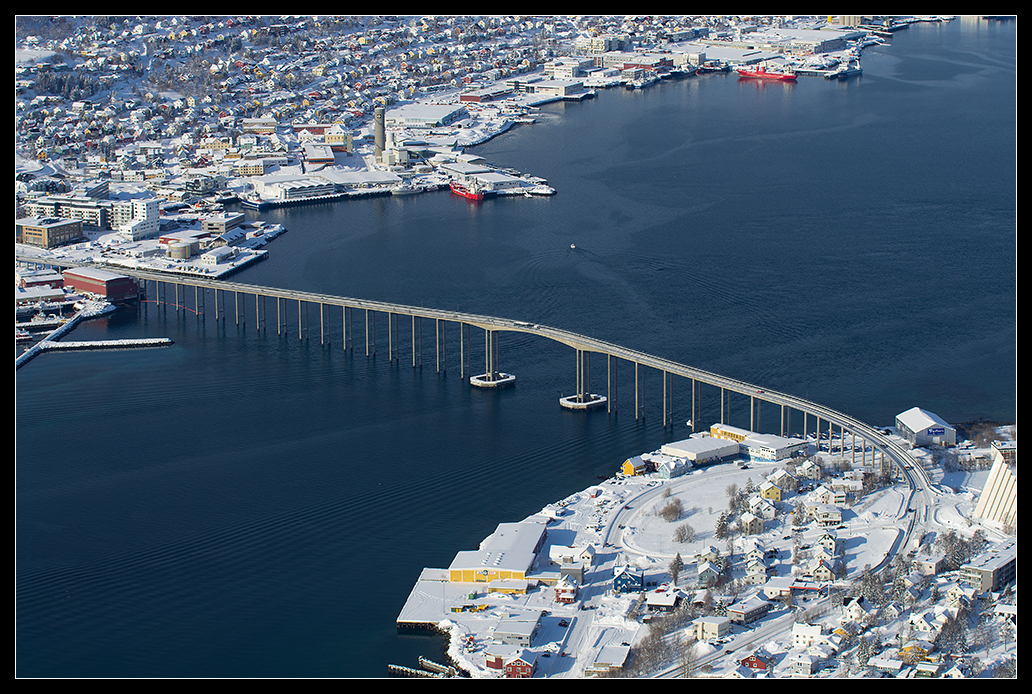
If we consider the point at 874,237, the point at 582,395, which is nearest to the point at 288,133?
the point at 874,237

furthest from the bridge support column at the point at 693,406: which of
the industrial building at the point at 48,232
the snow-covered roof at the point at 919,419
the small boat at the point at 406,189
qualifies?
the small boat at the point at 406,189

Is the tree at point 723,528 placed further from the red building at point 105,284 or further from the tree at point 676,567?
the red building at point 105,284

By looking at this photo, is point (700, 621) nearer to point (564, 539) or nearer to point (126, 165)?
point (564, 539)

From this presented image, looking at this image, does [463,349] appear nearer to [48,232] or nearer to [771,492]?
[771,492]

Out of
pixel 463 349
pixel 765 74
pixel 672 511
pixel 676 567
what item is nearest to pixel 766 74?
pixel 765 74

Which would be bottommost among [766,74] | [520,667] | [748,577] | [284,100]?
[520,667]

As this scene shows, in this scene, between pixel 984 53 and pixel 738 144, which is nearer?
pixel 738 144

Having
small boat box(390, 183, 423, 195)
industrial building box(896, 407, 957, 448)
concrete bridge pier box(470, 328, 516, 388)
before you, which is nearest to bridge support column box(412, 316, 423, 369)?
concrete bridge pier box(470, 328, 516, 388)
